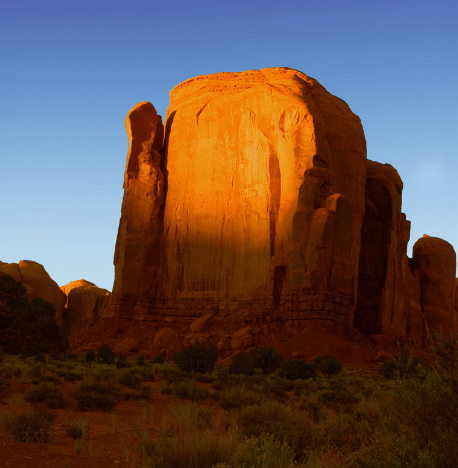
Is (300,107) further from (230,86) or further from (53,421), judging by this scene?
(53,421)

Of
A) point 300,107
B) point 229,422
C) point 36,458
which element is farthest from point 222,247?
point 36,458

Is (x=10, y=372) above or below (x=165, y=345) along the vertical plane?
below

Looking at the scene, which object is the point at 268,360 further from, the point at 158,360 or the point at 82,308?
the point at 82,308

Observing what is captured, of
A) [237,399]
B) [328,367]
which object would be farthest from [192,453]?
[328,367]

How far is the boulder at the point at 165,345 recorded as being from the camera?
29156 millimetres

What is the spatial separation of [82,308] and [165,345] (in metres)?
33.9

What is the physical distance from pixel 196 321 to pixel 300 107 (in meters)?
14.2

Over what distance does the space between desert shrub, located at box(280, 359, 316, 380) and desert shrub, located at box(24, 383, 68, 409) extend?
33.4ft

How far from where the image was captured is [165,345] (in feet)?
97.5

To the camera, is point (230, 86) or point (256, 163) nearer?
point (256, 163)

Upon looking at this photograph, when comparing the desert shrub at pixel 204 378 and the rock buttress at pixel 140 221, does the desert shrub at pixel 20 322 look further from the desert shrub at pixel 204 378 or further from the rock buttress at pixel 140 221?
the rock buttress at pixel 140 221

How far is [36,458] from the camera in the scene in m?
6.68

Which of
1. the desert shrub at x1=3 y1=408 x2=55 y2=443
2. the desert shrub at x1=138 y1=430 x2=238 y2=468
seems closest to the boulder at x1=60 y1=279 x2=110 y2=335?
the desert shrub at x1=3 y1=408 x2=55 y2=443

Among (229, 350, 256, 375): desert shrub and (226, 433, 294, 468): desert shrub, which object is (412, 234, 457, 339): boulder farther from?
(226, 433, 294, 468): desert shrub
